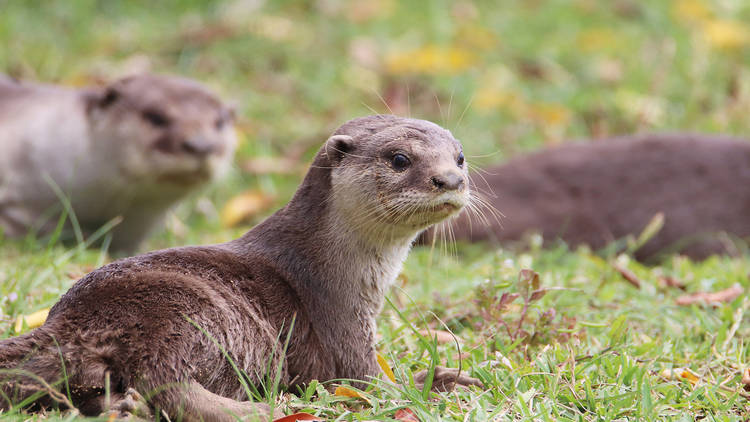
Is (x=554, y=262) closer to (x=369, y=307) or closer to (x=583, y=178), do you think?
(x=583, y=178)

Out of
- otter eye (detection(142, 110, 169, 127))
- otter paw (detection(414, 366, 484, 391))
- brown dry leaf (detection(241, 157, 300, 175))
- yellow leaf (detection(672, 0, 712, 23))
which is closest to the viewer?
otter paw (detection(414, 366, 484, 391))

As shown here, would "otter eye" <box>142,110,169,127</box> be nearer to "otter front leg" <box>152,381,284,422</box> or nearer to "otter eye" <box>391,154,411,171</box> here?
"otter eye" <box>391,154,411,171</box>

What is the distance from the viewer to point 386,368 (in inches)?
104

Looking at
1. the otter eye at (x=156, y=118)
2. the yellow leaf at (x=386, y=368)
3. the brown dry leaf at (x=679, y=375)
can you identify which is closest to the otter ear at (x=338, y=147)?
the yellow leaf at (x=386, y=368)

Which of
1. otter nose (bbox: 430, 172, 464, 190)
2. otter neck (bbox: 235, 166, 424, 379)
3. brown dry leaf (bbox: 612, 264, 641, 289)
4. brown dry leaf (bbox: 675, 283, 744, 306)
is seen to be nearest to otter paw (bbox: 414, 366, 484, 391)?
otter neck (bbox: 235, 166, 424, 379)

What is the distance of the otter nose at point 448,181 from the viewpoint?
8.04ft

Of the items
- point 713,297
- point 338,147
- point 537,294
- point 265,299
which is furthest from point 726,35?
point 265,299

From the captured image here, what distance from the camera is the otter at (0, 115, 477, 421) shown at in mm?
2168

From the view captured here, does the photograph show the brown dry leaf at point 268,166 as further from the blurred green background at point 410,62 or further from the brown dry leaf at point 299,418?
the brown dry leaf at point 299,418

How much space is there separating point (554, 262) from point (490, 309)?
170 centimetres

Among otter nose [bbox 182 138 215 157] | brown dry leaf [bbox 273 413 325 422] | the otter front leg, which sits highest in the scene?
the otter front leg

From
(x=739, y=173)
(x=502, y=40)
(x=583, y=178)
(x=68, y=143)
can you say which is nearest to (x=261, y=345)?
(x=68, y=143)

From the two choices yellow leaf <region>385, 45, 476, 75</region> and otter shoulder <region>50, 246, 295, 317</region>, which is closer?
otter shoulder <region>50, 246, 295, 317</region>

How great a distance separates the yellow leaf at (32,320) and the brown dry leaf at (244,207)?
267 cm
